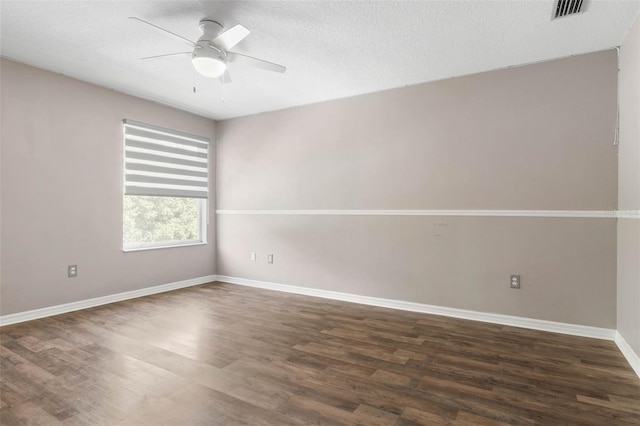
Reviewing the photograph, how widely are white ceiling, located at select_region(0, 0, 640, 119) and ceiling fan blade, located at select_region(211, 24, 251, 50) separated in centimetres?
21

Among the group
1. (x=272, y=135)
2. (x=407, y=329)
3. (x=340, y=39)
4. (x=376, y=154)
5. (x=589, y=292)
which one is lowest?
(x=407, y=329)

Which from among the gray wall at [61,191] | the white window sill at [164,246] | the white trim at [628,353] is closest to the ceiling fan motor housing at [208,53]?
the gray wall at [61,191]

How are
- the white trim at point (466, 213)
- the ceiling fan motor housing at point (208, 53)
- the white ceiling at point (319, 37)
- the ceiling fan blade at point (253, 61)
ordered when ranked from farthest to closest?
the white trim at point (466, 213), the ceiling fan blade at point (253, 61), the ceiling fan motor housing at point (208, 53), the white ceiling at point (319, 37)

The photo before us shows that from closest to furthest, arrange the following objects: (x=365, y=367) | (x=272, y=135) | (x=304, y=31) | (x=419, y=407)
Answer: (x=419, y=407) < (x=365, y=367) < (x=304, y=31) < (x=272, y=135)

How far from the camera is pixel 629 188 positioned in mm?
2553

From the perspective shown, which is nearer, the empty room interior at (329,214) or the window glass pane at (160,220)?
the empty room interior at (329,214)

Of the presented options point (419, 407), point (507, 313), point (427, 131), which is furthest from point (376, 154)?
point (419, 407)

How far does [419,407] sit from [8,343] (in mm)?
3192

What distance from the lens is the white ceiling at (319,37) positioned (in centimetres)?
236

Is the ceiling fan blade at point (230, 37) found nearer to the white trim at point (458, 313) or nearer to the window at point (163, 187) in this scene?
the window at point (163, 187)

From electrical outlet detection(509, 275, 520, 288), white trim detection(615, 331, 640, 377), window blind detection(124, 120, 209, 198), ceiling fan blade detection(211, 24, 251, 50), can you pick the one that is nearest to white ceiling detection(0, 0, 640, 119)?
ceiling fan blade detection(211, 24, 251, 50)

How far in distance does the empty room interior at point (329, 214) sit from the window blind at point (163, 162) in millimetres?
29

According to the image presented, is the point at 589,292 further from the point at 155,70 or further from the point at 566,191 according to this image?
the point at 155,70

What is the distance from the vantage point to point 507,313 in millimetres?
3260
